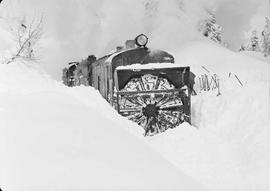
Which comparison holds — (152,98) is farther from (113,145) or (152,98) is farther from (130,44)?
(113,145)

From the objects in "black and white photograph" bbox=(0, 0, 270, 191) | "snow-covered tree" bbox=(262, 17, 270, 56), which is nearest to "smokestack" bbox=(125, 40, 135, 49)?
"black and white photograph" bbox=(0, 0, 270, 191)

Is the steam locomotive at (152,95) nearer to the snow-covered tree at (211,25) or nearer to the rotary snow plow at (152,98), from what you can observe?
the rotary snow plow at (152,98)

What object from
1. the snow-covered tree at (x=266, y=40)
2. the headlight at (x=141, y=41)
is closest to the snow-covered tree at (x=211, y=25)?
the headlight at (x=141, y=41)

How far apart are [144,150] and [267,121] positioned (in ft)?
17.3

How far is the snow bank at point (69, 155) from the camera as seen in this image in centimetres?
335

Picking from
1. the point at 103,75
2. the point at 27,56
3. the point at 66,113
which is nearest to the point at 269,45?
the point at 103,75

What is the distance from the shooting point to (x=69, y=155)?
373cm

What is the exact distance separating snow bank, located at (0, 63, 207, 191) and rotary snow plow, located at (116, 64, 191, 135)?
16.5 ft

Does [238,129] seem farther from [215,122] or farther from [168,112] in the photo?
[168,112]

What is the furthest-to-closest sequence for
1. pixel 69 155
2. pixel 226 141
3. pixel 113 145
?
pixel 226 141 < pixel 113 145 < pixel 69 155

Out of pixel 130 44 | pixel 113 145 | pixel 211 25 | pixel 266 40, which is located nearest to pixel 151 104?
pixel 130 44

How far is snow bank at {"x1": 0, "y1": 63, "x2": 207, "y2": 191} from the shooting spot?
3.35 m

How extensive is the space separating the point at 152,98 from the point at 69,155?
6.78 m

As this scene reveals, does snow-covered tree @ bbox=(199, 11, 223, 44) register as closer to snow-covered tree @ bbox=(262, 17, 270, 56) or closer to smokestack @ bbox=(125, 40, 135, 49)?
smokestack @ bbox=(125, 40, 135, 49)
